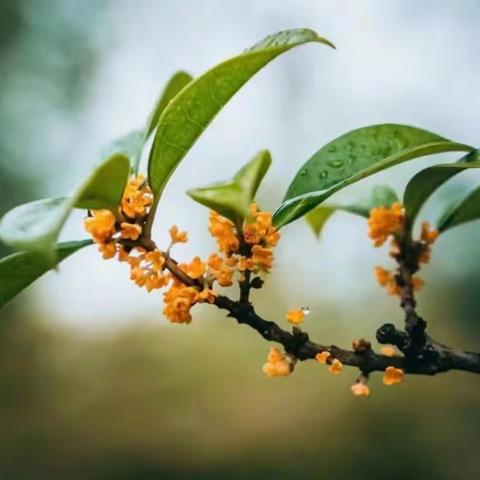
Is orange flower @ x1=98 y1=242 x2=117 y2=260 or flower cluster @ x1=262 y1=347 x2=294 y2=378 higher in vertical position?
orange flower @ x1=98 y1=242 x2=117 y2=260

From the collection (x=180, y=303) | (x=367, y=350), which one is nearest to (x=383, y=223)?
(x=367, y=350)

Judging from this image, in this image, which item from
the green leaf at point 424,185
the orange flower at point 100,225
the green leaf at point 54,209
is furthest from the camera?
the green leaf at point 424,185

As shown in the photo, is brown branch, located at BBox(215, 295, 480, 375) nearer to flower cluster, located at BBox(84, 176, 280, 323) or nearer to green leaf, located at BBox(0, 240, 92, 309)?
flower cluster, located at BBox(84, 176, 280, 323)

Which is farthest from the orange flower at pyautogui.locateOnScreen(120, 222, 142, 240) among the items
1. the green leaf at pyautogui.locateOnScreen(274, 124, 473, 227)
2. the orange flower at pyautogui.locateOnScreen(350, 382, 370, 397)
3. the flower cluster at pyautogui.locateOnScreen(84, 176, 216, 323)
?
the orange flower at pyautogui.locateOnScreen(350, 382, 370, 397)

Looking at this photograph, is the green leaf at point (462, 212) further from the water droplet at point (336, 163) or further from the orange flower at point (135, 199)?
the orange flower at point (135, 199)

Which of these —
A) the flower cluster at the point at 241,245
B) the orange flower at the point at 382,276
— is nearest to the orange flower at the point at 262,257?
the flower cluster at the point at 241,245

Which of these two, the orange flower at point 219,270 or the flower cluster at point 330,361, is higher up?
the orange flower at point 219,270

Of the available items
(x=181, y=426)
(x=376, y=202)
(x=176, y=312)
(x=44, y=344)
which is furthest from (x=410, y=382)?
(x=176, y=312)
